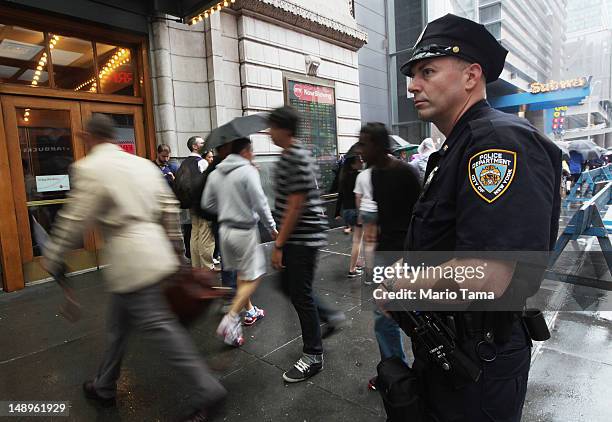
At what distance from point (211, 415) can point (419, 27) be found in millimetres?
16336

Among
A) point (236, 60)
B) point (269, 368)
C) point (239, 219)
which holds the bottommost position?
point (269, 368)

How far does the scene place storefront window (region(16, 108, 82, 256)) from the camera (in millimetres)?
5426

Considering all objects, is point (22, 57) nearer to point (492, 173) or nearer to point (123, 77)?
point (123, 77)

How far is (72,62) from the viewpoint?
5945mm

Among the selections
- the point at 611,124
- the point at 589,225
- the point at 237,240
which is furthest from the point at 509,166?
the point at 611,124

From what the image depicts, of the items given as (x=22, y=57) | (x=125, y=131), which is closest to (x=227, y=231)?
(x=125, y=131)

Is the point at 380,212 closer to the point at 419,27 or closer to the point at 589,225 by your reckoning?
the point at 589,225

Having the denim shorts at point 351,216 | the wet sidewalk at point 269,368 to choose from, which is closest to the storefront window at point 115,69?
the wet sidewalk at point 269,368

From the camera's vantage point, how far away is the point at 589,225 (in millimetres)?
4887

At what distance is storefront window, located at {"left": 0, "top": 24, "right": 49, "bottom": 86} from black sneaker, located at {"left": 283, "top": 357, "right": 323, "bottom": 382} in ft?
18.8

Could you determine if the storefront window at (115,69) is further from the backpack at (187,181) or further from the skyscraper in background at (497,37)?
the skyscraper in background at (497,37)

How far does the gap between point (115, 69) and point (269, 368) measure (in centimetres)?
590
